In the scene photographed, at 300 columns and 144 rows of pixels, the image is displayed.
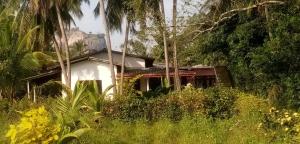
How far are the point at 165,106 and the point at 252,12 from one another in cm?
738

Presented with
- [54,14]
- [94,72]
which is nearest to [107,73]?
[94,72]

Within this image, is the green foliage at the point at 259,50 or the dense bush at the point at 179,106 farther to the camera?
the green foliage at the point at 259,50

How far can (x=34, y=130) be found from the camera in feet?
28.1

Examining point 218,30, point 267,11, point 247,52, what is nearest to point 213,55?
point 218,30

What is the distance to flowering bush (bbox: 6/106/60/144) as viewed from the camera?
8.48 m

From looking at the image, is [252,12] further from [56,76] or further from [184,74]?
[56,76]

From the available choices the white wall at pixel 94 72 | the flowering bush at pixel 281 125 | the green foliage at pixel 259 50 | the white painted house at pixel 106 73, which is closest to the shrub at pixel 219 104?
the green foliage at pixel 259 50

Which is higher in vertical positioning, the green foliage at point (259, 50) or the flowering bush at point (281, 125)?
the green foliage at point (259, 50)

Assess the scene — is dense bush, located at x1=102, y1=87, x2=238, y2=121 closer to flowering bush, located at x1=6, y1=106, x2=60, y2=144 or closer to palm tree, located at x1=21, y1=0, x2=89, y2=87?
flowering bush, located at x1=6, y1=106, x2=60, y2=144

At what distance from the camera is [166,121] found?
1279 centimetres

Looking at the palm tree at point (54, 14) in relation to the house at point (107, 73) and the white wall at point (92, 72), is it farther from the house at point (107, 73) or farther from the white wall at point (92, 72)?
the house at point (107, 73)

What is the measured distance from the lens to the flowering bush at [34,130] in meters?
8.48

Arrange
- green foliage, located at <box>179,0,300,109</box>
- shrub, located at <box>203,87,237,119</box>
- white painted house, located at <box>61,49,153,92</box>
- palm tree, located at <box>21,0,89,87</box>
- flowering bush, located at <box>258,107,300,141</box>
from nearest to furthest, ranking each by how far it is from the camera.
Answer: flowering bush, located at <box>258,107,300,141</box> → shrub, located at <box>203,87,237,119</box> → green foliage, located at <box>179,0,300,109</box> → palm tree, located at <box>21,0,89,87</box> → white painted house, located at <box>61,49,153,92</box>

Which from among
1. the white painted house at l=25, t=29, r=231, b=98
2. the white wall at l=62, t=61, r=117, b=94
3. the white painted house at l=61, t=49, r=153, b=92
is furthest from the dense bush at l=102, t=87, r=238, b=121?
the white wall at l=62, t=61, r=117, b=94
